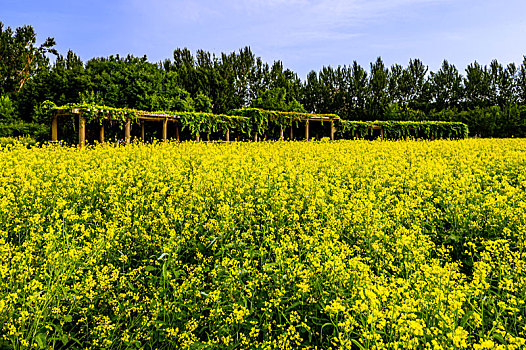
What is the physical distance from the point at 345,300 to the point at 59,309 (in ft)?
7.17

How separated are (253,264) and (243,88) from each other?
4833 cm

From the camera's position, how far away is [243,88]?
49969 millimetres

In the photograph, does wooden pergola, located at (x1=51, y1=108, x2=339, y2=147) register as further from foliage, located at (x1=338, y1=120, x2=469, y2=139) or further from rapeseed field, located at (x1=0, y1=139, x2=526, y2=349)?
rapeseed field, located at (x1=0, y1=139, x2=526, y2=349)

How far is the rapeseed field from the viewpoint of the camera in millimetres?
2549

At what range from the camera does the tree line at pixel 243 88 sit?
33750mm

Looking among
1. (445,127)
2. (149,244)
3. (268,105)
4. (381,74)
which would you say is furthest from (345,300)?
(381,74)

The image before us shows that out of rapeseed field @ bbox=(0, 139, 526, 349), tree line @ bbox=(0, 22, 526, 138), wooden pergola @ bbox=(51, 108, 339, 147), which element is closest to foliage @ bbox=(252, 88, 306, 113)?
tree line @ bbox=(0, 22, 526, 138)

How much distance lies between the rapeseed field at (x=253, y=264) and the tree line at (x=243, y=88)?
2931 centimetres

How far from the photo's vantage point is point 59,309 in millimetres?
2678

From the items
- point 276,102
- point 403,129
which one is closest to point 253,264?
point 403,129

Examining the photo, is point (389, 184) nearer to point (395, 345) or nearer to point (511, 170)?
point (511, 170)

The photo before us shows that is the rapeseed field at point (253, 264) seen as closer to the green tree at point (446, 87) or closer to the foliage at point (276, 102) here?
the foliage at point (276, 102)

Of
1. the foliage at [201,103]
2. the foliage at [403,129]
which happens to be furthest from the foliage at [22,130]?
the foliage at [403,129]

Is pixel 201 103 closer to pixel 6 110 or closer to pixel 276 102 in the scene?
pixel 276 102
